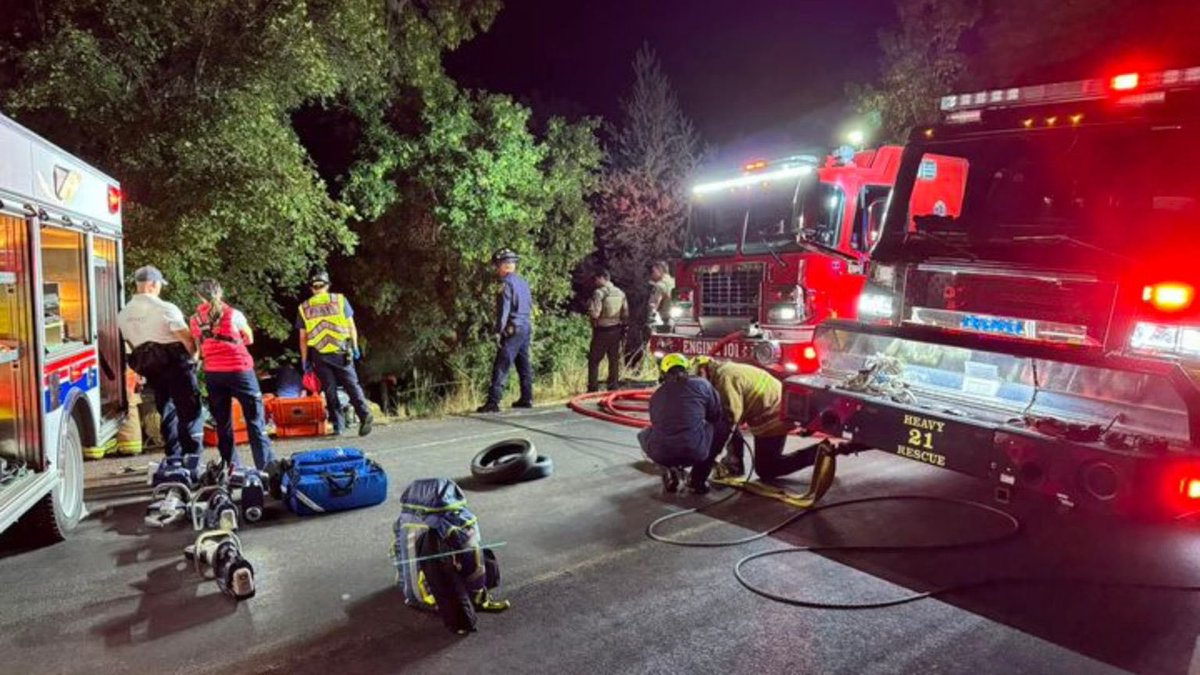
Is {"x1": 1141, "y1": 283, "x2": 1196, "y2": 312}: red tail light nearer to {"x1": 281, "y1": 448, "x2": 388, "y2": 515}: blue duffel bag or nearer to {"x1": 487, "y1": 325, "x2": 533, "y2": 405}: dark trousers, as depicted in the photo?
{"x1": 281, "y1": 448, "x2": 388, "y2": 515}: blue duffel bag

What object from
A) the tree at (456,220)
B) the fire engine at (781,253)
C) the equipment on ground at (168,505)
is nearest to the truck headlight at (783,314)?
the fire engine at (781,253)

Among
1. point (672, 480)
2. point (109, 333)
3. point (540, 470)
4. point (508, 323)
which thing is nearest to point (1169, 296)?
point (672, 480)

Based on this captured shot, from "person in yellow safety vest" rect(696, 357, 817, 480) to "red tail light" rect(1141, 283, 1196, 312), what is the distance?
228 cm

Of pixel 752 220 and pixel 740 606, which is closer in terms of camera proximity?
pixel 740 606

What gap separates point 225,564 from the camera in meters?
4.15

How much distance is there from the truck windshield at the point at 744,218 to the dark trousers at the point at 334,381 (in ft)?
13.7

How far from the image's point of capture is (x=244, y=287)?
400 inches

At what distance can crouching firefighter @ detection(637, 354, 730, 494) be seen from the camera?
551 centimetres

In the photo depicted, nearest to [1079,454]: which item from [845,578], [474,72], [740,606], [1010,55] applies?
[845,578]

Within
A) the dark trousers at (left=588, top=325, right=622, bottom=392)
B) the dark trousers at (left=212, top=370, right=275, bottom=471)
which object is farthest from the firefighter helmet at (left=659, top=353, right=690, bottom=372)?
the dark trousers at (left=588, top=325, right=622, bottom=392)

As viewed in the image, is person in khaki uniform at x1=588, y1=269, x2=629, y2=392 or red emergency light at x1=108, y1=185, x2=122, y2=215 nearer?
red emergency light at x1=108, y1=185, x2=122, y2=215

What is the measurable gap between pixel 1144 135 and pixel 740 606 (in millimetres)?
3491

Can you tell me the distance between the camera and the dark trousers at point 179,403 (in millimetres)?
6309

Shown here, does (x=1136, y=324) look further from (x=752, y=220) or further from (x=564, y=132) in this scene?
(x=564, y=132)
